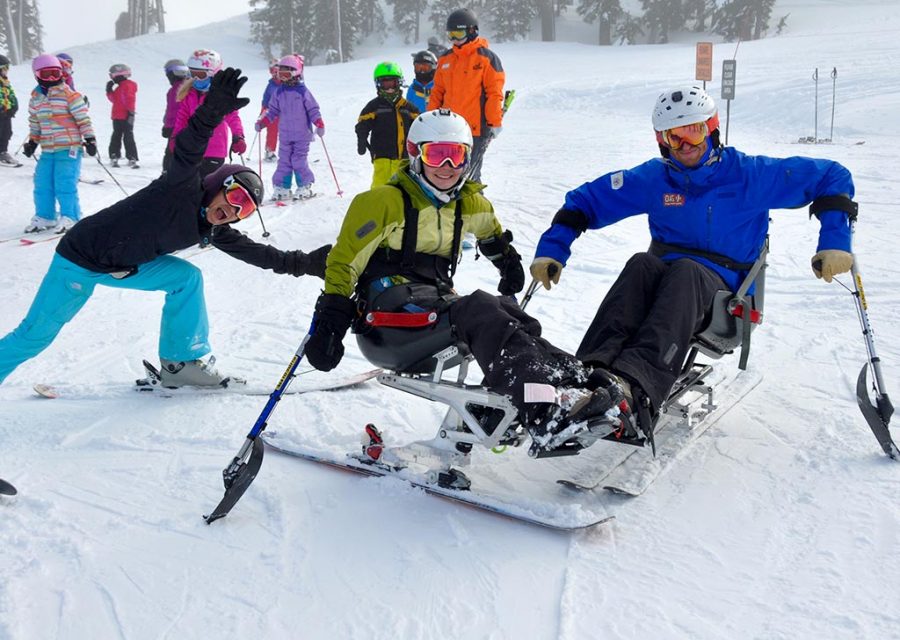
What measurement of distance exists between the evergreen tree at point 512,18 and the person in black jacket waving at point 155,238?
4758cm

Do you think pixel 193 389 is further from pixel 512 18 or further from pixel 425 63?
pixel 512 18

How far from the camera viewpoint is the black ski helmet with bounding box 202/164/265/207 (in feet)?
12.7

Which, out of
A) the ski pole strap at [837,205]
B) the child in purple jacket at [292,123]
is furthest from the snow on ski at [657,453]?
the child in purple jacket at [292,123]

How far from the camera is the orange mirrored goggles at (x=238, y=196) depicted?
385 cm

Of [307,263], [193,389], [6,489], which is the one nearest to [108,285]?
[193,389]

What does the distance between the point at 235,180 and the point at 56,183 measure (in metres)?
5.31

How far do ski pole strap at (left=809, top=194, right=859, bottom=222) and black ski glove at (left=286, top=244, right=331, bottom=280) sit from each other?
2360 millimetres

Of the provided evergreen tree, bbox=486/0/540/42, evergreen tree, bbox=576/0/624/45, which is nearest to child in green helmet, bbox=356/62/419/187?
evergreen tree, bbox=576/0/624/45

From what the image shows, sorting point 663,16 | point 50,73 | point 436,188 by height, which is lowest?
point 436,188

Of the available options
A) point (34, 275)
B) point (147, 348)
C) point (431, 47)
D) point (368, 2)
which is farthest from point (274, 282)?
point (368, 2)

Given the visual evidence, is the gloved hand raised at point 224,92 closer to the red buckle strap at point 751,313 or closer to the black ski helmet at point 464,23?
the red buckle strap at point 751,313

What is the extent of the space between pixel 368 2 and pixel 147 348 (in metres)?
51.7

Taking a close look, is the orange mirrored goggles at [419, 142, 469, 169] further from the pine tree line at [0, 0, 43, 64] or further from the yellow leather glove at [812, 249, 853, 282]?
the pine tree line at [0, 0, 43, 64]

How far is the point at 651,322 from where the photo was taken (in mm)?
2949
